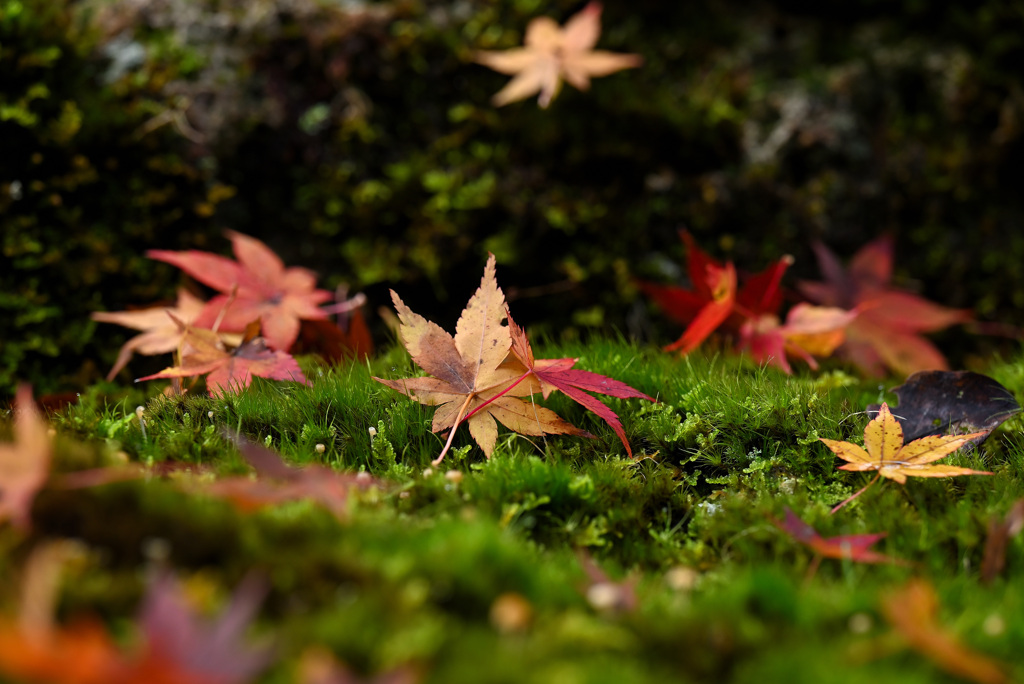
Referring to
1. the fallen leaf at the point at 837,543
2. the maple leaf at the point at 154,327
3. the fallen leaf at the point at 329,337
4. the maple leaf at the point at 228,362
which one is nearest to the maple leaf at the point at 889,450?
the fallen leaf at the point at 837,543

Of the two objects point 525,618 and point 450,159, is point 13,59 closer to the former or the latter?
point 450,159

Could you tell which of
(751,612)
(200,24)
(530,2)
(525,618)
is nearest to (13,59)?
(200,24)

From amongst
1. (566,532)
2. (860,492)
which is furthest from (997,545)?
(566,532)

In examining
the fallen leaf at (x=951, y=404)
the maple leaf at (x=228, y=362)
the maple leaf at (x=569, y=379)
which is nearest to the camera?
the maple leaf at (x=569, y=379)

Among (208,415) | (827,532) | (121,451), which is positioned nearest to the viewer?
(827,532)

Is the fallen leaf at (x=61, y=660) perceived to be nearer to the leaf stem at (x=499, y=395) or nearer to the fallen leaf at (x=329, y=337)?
the leaf stem at (x=499, y=395)

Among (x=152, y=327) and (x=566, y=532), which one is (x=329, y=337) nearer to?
(x=152, y=327)
